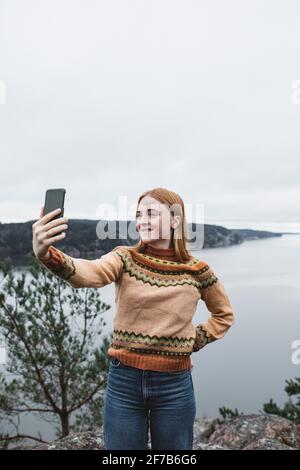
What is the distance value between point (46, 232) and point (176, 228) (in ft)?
2.36

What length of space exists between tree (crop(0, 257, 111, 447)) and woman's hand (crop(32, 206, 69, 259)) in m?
5.02

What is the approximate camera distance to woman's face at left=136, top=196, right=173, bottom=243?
71.8 inches

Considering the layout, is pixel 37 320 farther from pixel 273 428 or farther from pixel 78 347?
pixel 273 428

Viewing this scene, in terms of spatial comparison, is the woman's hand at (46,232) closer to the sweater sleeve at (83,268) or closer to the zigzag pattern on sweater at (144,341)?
the sweater sleeve at (83,268)

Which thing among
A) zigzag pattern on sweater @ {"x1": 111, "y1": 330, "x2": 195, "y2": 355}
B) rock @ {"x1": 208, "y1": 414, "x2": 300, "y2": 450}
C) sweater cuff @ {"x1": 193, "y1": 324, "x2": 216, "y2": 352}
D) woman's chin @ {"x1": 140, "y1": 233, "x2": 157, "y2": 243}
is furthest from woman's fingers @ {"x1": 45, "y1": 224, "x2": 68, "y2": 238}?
rock @ {"x1": 208, "y1": 414, "x2": 300, "y2": 450}

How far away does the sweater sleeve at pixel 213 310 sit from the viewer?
1962mm

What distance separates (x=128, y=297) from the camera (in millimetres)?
1748

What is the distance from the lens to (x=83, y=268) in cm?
156

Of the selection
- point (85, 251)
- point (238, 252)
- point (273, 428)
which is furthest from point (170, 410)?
point (238, 252)

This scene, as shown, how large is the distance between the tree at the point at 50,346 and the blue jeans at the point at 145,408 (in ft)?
15.3

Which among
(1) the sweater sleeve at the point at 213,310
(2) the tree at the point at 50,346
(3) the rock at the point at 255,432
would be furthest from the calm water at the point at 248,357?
(1) the sweater sleeve at the point at 213,310

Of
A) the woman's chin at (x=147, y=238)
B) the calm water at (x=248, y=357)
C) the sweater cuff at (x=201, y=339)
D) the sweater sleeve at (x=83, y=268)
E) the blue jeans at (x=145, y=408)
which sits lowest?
the calm water at (x=248, y=357)

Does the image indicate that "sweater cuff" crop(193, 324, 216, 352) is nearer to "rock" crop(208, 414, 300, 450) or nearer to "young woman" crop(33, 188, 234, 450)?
"young woman" crop(33, 188, 234, 450)
